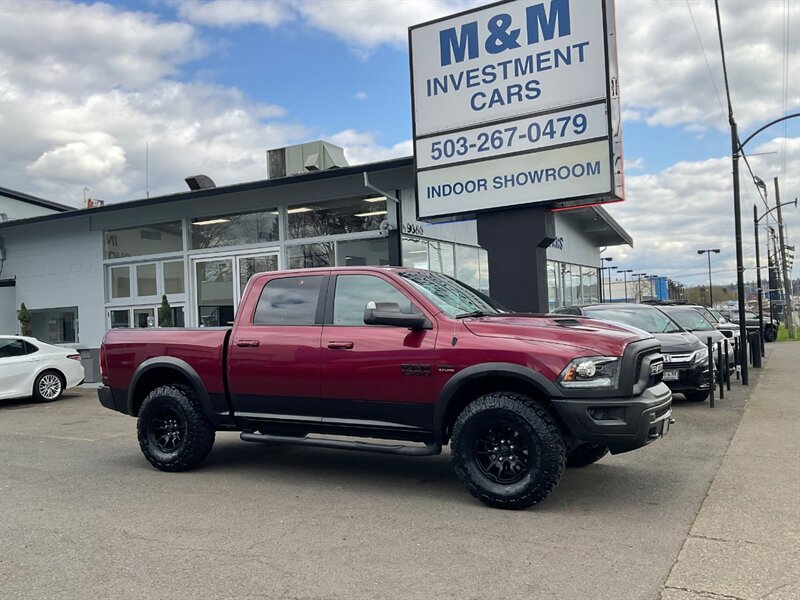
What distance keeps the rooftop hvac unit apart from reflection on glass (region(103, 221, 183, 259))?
3.07m

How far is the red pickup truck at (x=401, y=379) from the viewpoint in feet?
16.7

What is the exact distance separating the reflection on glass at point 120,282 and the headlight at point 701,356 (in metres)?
15.1

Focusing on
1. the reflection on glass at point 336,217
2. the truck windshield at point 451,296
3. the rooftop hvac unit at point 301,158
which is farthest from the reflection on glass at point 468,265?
the truck windshield at point 451,296

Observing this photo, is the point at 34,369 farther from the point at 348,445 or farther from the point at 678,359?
the point at 678,359

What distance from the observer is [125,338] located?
7.30 m

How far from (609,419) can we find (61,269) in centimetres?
1938

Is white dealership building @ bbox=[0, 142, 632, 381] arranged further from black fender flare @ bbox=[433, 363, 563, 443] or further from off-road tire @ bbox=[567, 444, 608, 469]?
black fender flare @ bbox=[433, 363, 563, 443]

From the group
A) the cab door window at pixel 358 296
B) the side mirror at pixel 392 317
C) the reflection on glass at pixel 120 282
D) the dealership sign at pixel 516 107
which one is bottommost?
the side mirror at pixel 392 317

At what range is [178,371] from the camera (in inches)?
271

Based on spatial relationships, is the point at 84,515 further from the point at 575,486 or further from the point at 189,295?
the point at 189,295

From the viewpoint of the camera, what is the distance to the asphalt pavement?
3896 mm

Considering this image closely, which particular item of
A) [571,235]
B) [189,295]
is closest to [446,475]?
[189,295]

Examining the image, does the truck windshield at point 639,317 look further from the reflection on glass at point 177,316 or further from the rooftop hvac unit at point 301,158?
the reflection on glass at point 177,316

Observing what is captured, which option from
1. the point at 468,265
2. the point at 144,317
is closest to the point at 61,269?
the point at 144,317
